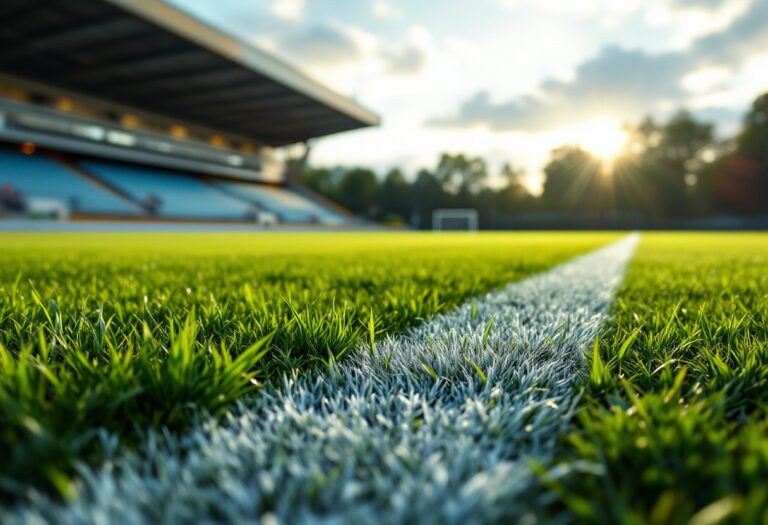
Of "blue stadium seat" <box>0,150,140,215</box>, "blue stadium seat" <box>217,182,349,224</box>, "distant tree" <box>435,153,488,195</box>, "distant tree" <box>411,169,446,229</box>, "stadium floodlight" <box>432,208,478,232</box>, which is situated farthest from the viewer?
"distant tree" <box>435,153,488,195</box>

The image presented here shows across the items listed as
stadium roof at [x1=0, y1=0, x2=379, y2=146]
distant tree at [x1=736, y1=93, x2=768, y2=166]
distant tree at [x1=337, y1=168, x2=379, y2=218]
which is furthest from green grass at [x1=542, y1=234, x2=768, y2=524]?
distant tree at [x1=736, y1=93, x2=768, y2=166]

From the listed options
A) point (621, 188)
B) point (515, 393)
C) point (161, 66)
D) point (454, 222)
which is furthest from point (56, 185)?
point (621, 188)

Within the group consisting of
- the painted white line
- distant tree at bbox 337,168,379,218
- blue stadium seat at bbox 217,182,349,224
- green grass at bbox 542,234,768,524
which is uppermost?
distant tree at bbox 337,168,379,218

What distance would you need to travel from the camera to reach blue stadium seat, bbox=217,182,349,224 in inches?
1233

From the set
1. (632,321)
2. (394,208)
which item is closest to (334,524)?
(632,321)

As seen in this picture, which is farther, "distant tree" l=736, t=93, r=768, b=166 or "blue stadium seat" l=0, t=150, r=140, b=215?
"distant tree" l=736, t=93, r=768, b=166

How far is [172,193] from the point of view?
90.8ft

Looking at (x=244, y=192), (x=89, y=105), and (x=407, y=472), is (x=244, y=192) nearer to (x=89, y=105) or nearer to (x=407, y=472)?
(x=89, y=105)

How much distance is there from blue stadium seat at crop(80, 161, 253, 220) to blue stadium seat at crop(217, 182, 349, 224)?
1.68 m

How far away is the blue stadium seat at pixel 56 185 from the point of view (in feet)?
70.3

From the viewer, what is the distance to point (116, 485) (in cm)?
53

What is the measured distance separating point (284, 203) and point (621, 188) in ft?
Result: 103

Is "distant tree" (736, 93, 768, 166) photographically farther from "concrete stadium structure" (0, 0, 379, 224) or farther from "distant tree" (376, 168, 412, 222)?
"concrete stadium structure" (0, 0, 379, 224)

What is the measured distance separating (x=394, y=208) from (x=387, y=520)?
47.3 meters
